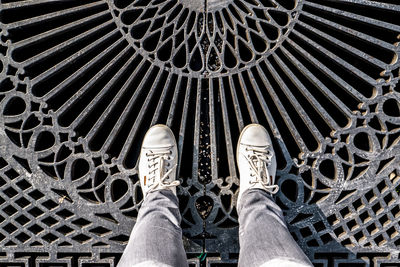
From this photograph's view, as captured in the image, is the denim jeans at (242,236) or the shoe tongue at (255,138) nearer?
the denim jeans at (242,236)

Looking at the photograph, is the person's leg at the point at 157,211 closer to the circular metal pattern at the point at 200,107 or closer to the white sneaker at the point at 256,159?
the circular metal pattern at the point at 200,107

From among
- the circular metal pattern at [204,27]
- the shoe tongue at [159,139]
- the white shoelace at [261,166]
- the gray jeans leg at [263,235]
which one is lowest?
the gray jeans leg at [263,235]

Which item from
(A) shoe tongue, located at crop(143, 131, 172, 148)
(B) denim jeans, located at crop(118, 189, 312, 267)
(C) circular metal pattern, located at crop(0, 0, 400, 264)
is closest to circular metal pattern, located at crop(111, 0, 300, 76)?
(C) circular metal pattern, located at crop(0, 0, 400, 264)

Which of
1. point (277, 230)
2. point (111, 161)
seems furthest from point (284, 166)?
point (111, 161)

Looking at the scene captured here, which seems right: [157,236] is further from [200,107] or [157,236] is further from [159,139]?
[200,107]

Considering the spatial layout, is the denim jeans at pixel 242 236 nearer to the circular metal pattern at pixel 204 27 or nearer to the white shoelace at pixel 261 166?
the white shoelace at pixel 261 166

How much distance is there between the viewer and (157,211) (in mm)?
1128

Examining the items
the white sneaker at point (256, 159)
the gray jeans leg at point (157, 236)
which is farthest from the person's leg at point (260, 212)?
the gray jeans leg at point (157, 236)

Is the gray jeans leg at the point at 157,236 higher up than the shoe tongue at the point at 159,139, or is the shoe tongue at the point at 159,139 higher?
the shoe tongue at the point at 159,139

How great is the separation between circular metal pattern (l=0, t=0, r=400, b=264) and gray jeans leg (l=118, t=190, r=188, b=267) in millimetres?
106

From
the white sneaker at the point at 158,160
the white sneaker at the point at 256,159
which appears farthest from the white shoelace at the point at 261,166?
the white sneaker at the point at 158,160

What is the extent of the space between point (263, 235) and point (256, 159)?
30 cm

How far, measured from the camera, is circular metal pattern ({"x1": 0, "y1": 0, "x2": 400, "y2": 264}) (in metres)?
1.21

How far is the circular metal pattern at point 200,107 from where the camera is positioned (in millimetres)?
1206
